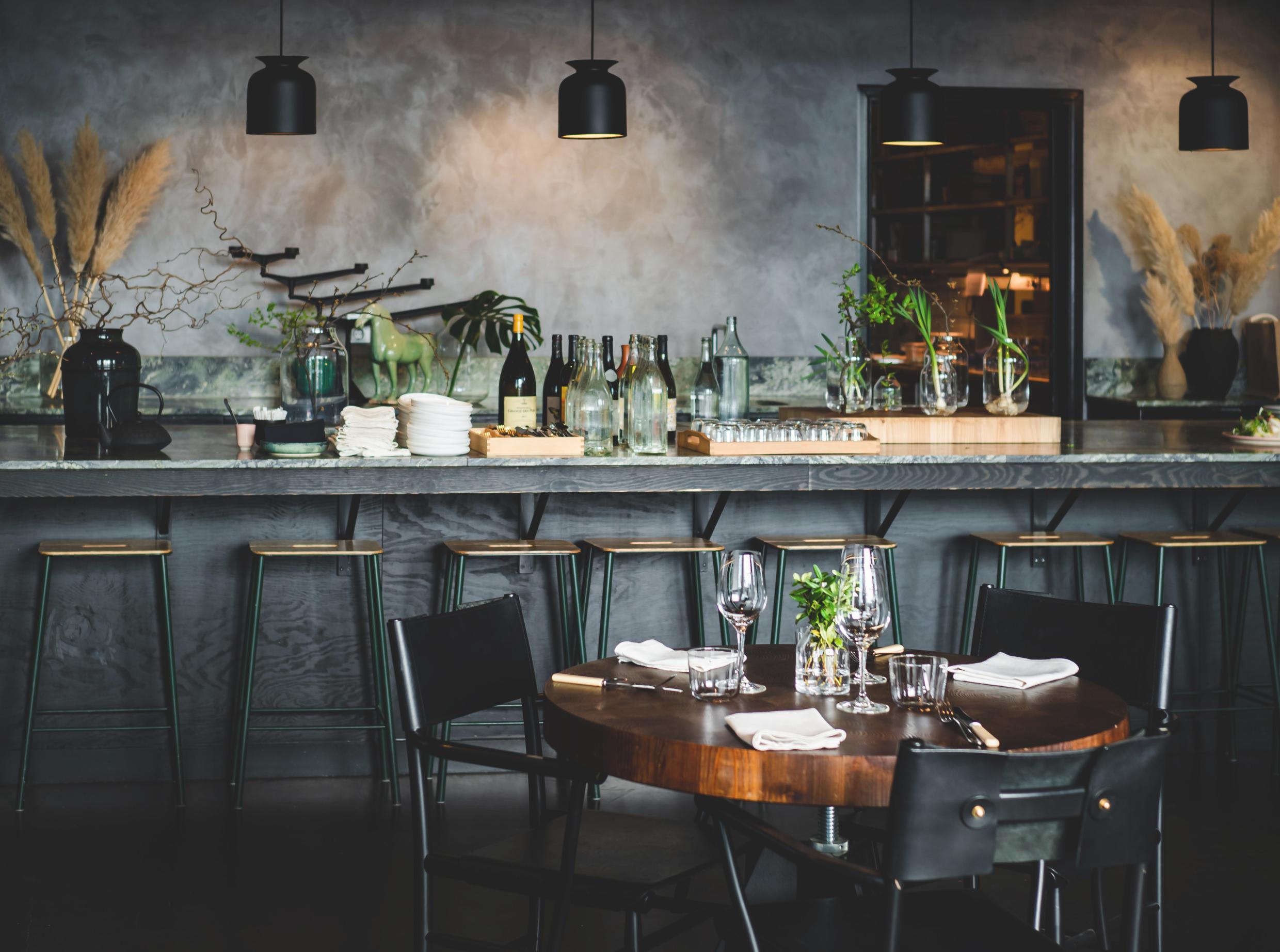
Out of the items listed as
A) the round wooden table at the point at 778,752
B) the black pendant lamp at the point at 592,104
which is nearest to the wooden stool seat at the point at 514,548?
the black pendant lamp at the point at 592,104

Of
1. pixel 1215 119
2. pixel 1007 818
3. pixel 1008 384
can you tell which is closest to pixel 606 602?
pixel 1008 384

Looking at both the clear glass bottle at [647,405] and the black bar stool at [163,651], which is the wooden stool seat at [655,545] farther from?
the black bar stool at [163,651]

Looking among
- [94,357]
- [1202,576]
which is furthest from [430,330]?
[1202,576]

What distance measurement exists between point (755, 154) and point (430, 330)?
5.73ft

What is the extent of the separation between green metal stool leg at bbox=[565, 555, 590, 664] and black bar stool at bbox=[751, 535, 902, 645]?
0.51 m

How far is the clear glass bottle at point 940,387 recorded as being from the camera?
4234 millimetres

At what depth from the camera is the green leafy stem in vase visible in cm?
220

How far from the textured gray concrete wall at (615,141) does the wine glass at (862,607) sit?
4392mm

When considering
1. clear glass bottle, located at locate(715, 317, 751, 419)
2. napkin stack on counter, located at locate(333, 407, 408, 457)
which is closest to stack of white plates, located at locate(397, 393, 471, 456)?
napkin stack on counter, located at locate(333, 407, 408, 457)

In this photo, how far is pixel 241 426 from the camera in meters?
3.89

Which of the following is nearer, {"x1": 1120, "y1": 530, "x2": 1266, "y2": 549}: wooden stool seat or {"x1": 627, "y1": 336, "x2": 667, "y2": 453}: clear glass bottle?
{"x1": 627, "y1": 336, "x2": 667, "y2": 453}: clear glass bottle

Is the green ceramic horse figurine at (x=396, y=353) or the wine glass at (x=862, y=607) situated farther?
the green ceramic horse figurine at (x=396, y=353)

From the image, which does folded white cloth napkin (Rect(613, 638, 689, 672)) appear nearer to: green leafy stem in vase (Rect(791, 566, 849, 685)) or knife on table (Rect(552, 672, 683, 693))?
knife on table (Rect(552, 672, 683, 693))

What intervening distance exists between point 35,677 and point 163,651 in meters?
0.36
